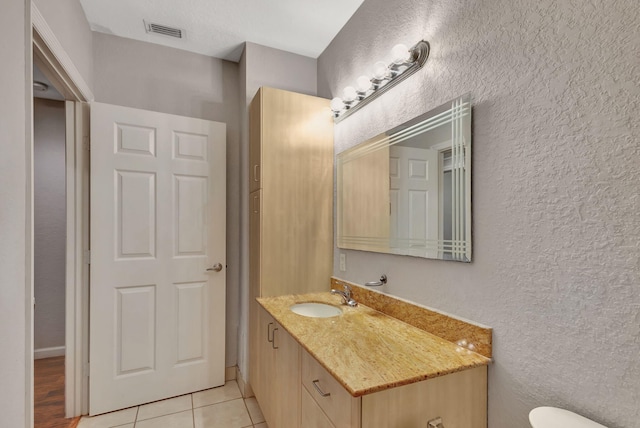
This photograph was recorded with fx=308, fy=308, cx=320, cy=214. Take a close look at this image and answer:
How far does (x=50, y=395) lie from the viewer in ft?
6.98

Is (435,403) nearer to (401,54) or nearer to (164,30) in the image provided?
(401,54)

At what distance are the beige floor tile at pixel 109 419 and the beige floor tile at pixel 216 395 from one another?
14.7 inches

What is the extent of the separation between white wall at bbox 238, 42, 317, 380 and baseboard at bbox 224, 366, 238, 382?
0.33 feet

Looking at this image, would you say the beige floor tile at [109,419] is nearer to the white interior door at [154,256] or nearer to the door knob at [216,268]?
the white interior door at [154,256]

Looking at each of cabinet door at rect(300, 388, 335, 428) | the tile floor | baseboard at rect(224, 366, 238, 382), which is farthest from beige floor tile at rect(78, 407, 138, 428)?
cabinet door at rect(300, 388, 335, 428)

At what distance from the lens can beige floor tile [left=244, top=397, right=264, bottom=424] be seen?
191 cm

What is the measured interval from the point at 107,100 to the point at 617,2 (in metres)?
2.59

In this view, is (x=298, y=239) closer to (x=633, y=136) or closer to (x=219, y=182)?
(x=219, y=182)

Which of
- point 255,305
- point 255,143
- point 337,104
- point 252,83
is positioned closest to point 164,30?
point 252,83

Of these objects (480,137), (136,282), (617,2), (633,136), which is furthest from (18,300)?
(617,2)

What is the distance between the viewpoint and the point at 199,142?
2.24 meters

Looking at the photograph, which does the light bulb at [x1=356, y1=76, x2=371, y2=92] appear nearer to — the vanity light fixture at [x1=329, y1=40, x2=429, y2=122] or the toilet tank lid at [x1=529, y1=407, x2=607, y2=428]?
the vanity light fixture at [x1=329, y1=40, x2=429, y2=122]

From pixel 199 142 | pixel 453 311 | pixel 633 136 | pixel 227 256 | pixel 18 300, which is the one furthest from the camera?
pixel 227 256

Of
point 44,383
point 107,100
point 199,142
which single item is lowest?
point 44,383
